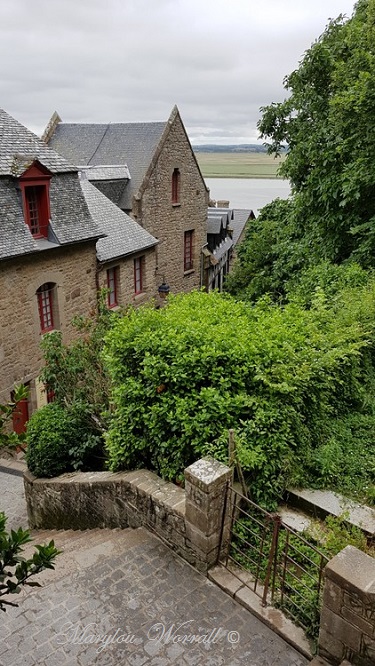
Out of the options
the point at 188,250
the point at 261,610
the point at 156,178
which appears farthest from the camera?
the point at 188,250

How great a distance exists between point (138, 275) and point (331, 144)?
373 inches

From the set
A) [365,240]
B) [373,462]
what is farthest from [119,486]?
[365,240]

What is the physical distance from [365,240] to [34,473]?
9.48 meters

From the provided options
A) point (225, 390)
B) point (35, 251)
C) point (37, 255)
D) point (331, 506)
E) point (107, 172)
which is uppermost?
point (107, 172)

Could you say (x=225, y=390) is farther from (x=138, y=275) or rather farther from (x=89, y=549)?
(x=138, y=275)

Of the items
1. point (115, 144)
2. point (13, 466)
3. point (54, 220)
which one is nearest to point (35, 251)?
point (54, 220)

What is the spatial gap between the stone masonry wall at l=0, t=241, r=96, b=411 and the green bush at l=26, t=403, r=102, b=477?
532cm

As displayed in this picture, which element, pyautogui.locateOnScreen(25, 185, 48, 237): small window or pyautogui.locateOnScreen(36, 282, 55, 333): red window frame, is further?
pyautogui.locateOnScreen(36, 282, 55, 333): red window frame

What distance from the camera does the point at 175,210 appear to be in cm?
2350

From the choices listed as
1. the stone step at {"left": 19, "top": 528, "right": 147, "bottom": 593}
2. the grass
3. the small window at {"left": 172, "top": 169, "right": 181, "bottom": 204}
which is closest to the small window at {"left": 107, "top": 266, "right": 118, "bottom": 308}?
the small window at {"left": 172, "top": 169, "right": 181, "bottom": 204}

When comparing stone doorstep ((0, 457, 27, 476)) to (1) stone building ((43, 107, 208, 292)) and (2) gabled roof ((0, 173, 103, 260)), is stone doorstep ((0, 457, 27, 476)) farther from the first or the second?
(1) stone building ((43, 107, 208, 292))

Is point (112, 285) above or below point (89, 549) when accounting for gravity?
above

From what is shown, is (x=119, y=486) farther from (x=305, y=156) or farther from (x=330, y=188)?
(x=305, y=156)

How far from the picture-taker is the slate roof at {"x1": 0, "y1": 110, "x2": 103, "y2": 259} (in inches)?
485
